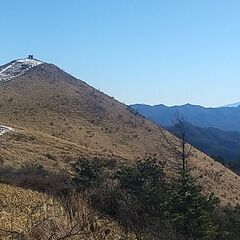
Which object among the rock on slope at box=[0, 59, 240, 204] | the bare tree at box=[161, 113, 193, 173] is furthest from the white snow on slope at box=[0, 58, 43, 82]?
the bare tree at box=[161, 113, 193, 173]

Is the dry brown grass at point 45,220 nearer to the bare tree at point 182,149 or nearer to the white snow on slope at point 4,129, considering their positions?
the bare tree at point 182,149

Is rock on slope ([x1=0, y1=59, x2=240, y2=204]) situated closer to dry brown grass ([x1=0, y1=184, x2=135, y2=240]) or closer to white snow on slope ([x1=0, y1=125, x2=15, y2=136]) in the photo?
white snow on slope ([x1=0, y1=125, x2=15, y2=136])

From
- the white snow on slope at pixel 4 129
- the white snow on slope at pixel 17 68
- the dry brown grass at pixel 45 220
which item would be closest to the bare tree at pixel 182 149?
the dry brown grass at pixel 45 220

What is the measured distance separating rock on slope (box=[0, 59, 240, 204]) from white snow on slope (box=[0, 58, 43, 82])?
2.24 m

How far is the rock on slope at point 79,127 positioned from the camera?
1641 inches

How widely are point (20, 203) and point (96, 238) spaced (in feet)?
15.0

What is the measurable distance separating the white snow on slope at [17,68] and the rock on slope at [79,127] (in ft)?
7.34

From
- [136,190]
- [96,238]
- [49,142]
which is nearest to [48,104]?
[49,142]

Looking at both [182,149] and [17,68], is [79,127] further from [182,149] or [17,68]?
[17,68]

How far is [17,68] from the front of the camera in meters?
87.8

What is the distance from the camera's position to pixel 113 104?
248 ft

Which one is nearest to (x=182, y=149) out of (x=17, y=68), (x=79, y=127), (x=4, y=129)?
(x=4, y=129)

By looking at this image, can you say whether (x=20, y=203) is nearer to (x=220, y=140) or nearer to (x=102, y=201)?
(x=102, y=201)

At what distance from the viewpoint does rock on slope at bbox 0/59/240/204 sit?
41681mm
